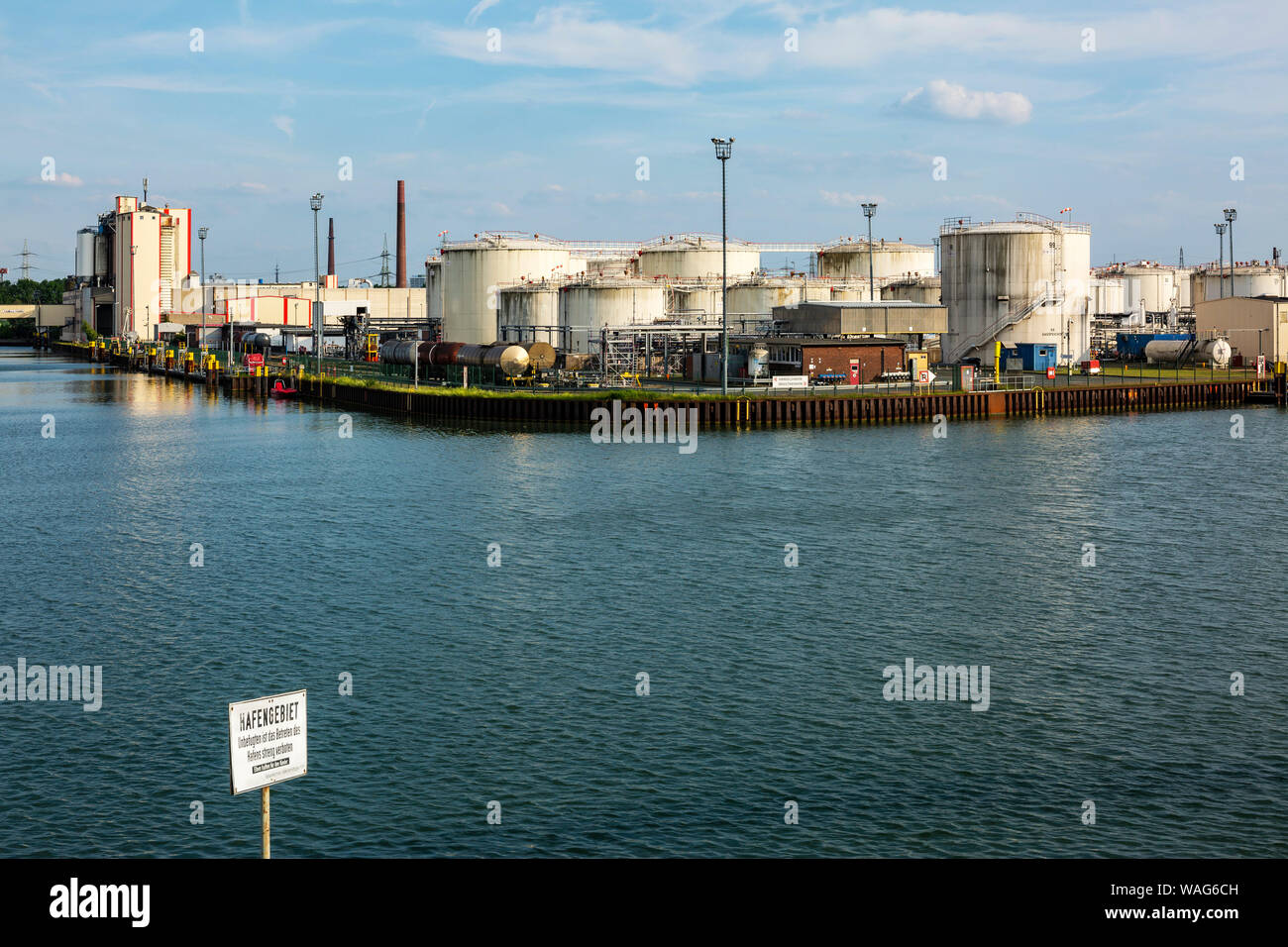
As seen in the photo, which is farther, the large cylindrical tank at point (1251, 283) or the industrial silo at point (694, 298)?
the large cylindrical tank at point (1251, 283)

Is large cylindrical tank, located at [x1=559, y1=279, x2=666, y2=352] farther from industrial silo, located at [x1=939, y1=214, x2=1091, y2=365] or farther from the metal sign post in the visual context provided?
the metal sign post

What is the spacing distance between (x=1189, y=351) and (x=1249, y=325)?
5575mm

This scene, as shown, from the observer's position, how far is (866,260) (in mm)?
140750

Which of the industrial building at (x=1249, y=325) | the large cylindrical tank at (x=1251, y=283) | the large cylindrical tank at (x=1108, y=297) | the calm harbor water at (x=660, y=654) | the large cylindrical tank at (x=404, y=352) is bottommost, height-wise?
the calm harbor water at (x=660, y=654)

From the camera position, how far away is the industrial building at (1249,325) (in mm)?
121000

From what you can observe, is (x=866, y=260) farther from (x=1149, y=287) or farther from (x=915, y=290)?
(x=1149, y=287)

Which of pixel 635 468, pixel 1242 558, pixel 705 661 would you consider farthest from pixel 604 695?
pixel 635 468

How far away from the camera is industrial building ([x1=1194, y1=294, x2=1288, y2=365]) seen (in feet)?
397

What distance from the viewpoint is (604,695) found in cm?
2961

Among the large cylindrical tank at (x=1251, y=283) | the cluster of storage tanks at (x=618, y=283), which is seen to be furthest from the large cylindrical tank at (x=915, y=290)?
the large cylindrical tank at (x=1251, y=283)

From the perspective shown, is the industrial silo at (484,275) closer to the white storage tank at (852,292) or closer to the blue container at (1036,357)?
the white storage tank at (852,292)

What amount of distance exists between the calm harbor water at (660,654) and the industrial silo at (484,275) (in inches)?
2524

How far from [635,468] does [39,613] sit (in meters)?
33.1
